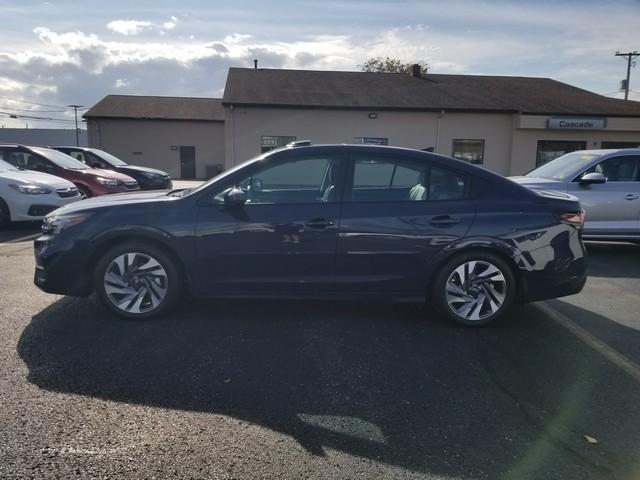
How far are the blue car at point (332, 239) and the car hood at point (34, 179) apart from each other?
5509 mm

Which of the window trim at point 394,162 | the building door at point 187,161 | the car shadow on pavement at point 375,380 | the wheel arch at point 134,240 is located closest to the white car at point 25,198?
the car shadow on pavement at point 375,380

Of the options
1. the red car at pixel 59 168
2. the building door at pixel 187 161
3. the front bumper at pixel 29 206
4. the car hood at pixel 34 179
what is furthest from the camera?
the building door at pixel 187 161

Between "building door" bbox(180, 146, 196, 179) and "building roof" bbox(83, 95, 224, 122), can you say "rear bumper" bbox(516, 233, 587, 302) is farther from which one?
"building roof" bbox(83, 95, 224, 122)

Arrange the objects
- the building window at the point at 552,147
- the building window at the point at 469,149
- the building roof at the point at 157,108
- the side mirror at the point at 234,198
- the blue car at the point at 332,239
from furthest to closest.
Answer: the building roof at the point at 157,108 → the building window at the point at 552,147 → the building window at the point at 469,149 → the blue car at the point at 332,239 → the side mirror at the point at 234,198

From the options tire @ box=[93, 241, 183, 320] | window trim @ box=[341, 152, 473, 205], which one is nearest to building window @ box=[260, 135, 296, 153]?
window trim @ box=[341, 152, 473, 205]

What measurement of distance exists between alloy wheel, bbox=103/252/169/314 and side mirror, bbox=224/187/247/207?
0.86m

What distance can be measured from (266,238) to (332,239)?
58 centimetres

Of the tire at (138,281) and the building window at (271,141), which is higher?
the building window at (271,141)

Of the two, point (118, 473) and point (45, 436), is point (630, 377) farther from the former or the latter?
point (45, 436)

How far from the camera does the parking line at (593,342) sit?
3801 mm

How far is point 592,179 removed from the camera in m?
7.77

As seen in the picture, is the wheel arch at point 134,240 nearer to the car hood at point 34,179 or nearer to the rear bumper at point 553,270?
the rear bumper at point 553,270

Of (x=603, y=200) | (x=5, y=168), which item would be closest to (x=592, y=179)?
(x=603, y=200)

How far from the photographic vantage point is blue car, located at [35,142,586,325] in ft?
14.3
